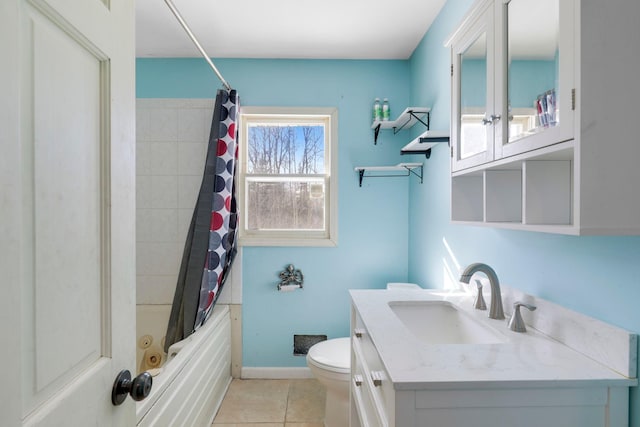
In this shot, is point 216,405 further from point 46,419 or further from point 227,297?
point 46,419

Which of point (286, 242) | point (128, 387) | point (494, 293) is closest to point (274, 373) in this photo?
point (286, 242)

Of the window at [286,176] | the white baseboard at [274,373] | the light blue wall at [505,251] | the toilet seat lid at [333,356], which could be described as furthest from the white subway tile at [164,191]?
the light blue wall at [505,251]

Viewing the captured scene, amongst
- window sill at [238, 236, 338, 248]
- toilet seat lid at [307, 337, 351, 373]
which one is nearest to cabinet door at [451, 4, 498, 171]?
toilet seat lid at [307, 337, 351, 373]

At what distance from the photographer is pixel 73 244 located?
596mm

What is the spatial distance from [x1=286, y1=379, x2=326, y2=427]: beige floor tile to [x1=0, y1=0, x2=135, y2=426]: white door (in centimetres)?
151

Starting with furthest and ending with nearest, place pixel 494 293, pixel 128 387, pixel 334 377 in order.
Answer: pixel 334 377
pixel 494 293
pixel 128 387

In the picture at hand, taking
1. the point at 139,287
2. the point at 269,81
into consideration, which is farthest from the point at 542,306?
the point at 139,287

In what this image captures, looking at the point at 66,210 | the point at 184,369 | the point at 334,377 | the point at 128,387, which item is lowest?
the point at 334,377

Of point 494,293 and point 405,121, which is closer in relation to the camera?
point 494,293

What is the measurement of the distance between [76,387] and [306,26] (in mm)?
2164

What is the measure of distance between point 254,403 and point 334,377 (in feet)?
2.46

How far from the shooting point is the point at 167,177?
253 cm

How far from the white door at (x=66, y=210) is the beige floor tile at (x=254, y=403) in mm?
1469

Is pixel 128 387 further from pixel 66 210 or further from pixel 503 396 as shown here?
pixel 503 396
